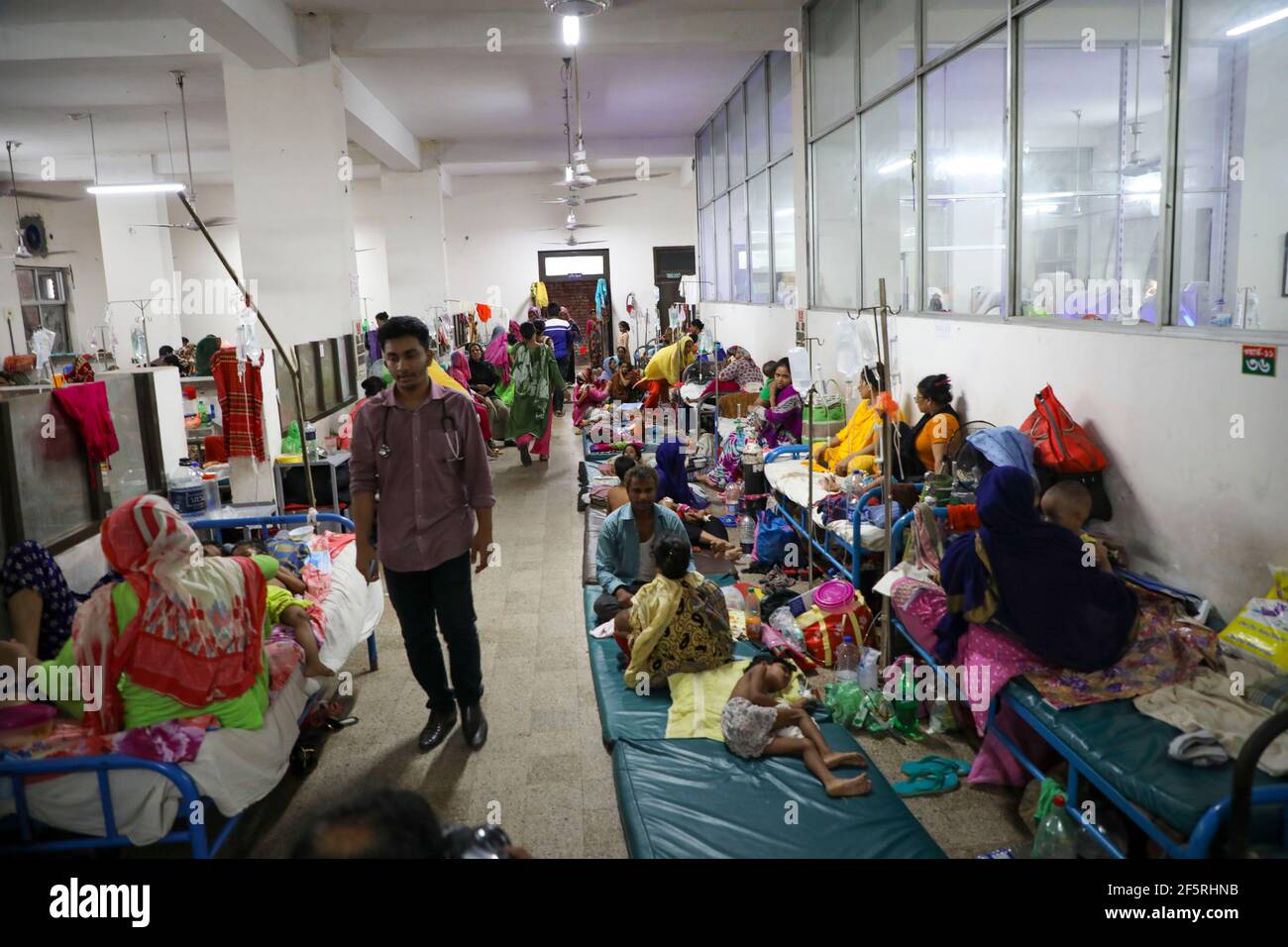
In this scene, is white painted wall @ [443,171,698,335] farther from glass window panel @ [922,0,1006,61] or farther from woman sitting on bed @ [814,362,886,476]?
glass window panel @ [922,0,1006,61]

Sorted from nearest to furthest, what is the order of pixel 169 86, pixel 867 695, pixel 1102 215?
pixel 867 695 → pixel 1102 215 → pixel 169 86

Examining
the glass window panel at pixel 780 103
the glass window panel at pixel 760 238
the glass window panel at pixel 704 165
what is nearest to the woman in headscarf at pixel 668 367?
the glass window panel at pixel 760 238

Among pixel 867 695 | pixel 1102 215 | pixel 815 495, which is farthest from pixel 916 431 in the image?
pixel 867 695

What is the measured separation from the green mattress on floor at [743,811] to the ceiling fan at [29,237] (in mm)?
14399

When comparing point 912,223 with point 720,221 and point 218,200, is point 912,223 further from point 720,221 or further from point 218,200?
point 218,200

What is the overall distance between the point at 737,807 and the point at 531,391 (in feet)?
23.7

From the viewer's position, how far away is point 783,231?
1019cm

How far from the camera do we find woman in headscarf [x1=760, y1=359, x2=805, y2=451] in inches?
304

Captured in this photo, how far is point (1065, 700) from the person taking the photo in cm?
297

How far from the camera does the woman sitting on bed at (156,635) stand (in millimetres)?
2781

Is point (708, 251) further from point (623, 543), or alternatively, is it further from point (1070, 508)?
point (1070, 508)

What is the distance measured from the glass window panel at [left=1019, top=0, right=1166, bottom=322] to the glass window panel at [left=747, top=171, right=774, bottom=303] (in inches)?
210

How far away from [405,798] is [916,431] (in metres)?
4.72

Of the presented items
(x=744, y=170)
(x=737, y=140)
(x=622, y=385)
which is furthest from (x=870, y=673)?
(x=737, y=140)
